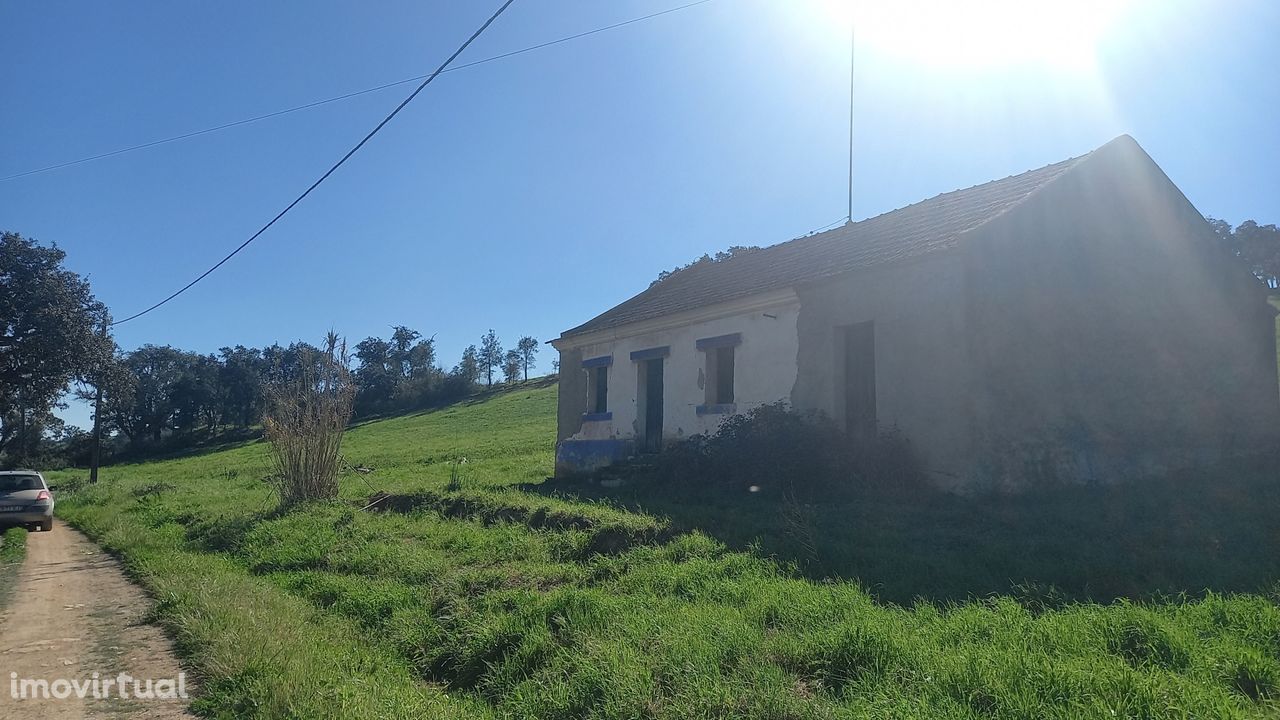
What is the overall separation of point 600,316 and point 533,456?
529 centimetres

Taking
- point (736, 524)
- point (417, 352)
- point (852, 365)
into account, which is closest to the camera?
point (736, 524)

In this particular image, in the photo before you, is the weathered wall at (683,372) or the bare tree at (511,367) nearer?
the weathered wall at (683,372)

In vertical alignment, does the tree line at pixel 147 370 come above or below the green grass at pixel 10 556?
above

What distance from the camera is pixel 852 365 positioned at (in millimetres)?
12352

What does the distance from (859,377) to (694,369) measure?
11.4 ft

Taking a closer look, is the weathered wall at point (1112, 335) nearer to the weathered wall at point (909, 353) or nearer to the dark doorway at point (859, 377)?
the weathered wall at point (909, 353)

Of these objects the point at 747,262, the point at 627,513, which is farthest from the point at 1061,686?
the point at 747,262

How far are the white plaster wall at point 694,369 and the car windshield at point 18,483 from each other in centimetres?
1128

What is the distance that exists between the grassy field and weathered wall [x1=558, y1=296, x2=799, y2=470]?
380cm

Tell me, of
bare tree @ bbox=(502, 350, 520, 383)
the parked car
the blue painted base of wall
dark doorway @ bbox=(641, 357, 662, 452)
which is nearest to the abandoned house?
dark doorway @ bbox=(641, 357, 662, 452)

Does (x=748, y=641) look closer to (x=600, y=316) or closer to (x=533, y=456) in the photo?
(x=600, y=316)

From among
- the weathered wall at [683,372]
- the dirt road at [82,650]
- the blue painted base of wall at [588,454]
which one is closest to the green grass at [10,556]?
the dirt road at [82,650]

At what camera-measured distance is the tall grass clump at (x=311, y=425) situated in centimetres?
1284

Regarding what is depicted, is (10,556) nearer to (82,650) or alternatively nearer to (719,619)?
(82,650)
